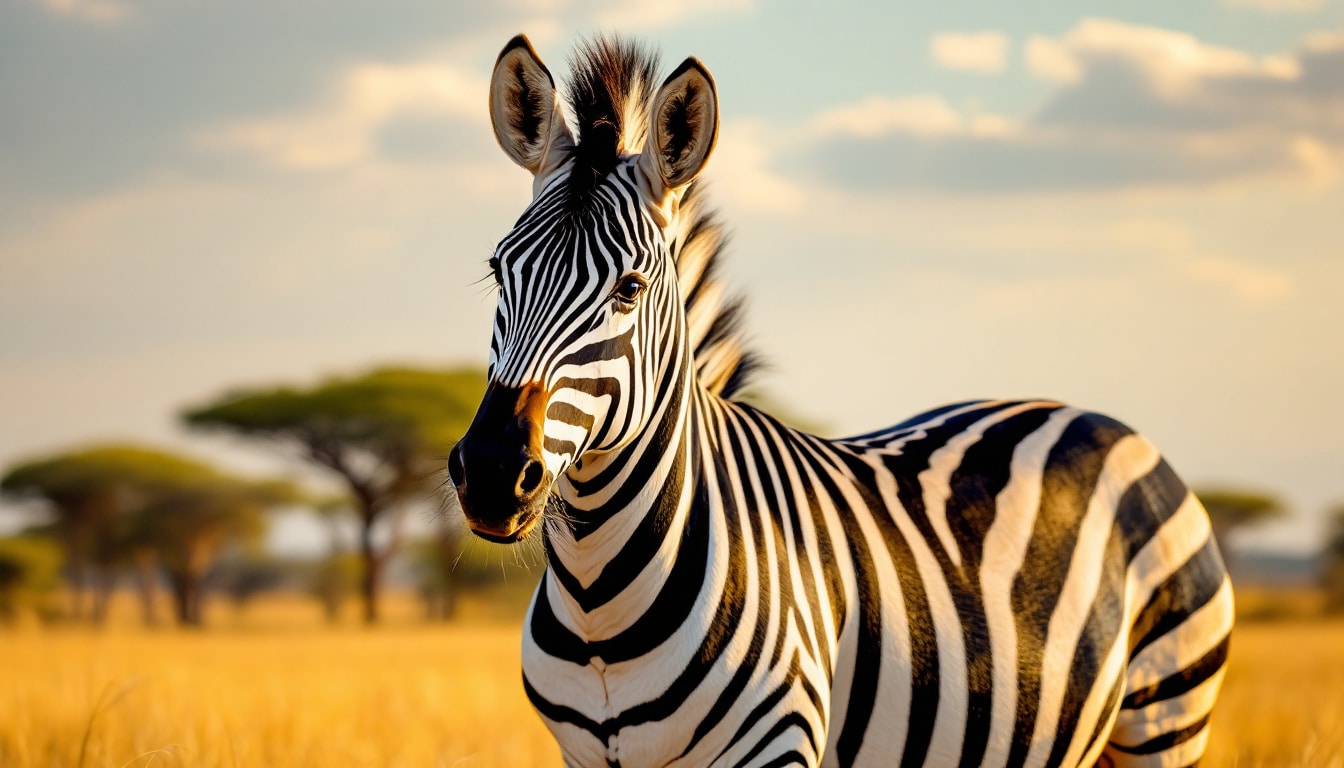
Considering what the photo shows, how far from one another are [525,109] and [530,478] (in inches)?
47.2

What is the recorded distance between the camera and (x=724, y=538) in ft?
10.5

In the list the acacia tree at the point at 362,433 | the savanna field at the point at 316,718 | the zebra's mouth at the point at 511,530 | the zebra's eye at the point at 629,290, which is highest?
the zebra's eye at the point at 629,290

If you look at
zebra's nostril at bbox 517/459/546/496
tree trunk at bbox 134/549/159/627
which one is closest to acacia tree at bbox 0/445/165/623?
tree trunk at bbox 134/549/159/627

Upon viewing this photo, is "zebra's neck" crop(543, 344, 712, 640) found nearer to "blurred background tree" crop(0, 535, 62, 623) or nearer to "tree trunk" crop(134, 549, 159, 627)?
"blurred background tree" crop(0, 535, 62, 623)

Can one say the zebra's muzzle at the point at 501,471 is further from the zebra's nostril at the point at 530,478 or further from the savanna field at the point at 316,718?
the savanna field at the point at 316,718

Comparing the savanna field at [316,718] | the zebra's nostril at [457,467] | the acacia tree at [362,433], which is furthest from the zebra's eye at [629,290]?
the acacia tree at [362,433]

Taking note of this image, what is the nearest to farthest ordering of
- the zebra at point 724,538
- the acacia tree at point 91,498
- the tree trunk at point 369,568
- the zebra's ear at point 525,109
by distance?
the zebra at point 724,538 → the zebra's ear at point 525,109 → the tree trunk at point 369,568 → the acacia tree at point 91,498

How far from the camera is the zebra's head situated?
8.76 ft

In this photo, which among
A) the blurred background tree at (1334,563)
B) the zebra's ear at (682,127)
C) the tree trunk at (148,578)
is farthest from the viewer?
the tree trunk at (148,578)

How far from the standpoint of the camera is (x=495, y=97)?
11.0 ft

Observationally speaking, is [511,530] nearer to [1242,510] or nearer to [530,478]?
[530,478]

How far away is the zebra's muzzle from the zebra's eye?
41cm

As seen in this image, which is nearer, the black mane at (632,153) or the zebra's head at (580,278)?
the zebra's head at (580,278)

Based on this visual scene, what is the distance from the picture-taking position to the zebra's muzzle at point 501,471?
2631 millimetres
